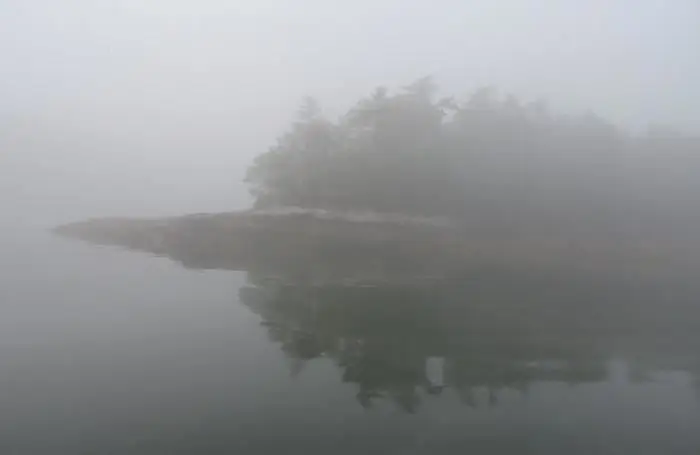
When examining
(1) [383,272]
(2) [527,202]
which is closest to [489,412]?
(1) [383,272]

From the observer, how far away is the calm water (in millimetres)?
4039

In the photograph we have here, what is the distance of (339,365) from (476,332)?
1.64 metres

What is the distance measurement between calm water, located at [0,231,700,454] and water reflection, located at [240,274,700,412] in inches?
1.0

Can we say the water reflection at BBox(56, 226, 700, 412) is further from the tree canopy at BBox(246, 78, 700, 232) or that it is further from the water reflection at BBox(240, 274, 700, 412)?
the tree canopy at BBox(246, 78, 700, 232)

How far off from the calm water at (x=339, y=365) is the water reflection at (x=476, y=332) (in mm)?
26

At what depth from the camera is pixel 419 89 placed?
12.6 metres

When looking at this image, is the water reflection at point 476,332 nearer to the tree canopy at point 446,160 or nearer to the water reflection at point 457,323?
the water reflection at point 457,323

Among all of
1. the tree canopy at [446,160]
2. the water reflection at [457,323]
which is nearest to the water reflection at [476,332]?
the water reflection at [457,323]

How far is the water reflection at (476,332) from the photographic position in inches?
203

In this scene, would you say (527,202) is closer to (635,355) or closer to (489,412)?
(635,355)

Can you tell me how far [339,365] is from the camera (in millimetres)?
5312

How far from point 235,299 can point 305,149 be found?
202 inches

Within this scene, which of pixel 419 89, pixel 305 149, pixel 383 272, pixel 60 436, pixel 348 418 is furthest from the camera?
pixel 419 89

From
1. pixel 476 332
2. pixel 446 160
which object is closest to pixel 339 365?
pixel 476 332
